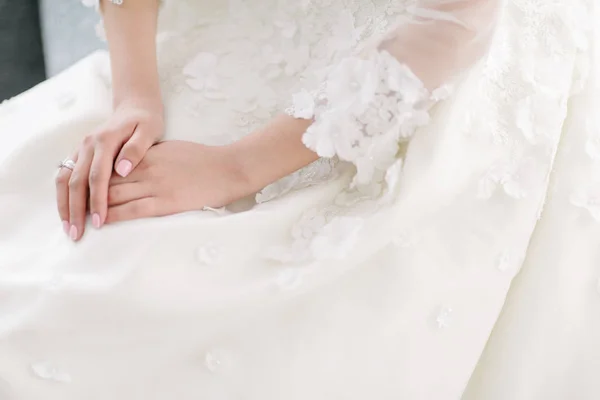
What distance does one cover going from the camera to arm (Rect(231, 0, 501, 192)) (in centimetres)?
64

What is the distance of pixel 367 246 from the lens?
62 centimetres

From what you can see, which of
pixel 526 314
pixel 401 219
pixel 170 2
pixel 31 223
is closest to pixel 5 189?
pixel 31 223

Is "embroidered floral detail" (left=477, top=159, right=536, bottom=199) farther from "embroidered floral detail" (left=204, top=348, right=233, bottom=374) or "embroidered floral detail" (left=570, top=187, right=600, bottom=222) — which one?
"embroidered floral detail" (left=204, top=348, right=233, bottom=374)

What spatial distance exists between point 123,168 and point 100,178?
0.03 m

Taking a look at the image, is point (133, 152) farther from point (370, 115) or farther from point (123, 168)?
point (370, 115)

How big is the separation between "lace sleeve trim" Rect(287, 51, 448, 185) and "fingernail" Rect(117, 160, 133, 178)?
0.63 ft

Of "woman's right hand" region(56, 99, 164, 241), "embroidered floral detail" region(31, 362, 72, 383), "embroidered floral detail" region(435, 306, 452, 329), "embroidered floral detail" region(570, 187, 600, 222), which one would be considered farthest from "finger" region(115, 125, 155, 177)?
"embroidered floral detail" region(570, 187, 600, 222)

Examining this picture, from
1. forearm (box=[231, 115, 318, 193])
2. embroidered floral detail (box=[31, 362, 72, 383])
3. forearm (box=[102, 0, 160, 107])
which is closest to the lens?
embroidered floral detail (box=[31, 362, 72, 383])

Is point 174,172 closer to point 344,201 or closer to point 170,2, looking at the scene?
point 344,201

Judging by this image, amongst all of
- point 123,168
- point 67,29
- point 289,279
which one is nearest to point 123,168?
point 123,168

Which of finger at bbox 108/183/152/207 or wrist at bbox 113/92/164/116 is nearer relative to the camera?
finger at bbox 108/183/152/207

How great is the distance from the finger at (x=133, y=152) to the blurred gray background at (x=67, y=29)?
603mm

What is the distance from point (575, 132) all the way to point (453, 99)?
16cm

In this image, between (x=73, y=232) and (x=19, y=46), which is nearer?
(x=73, y=232)
